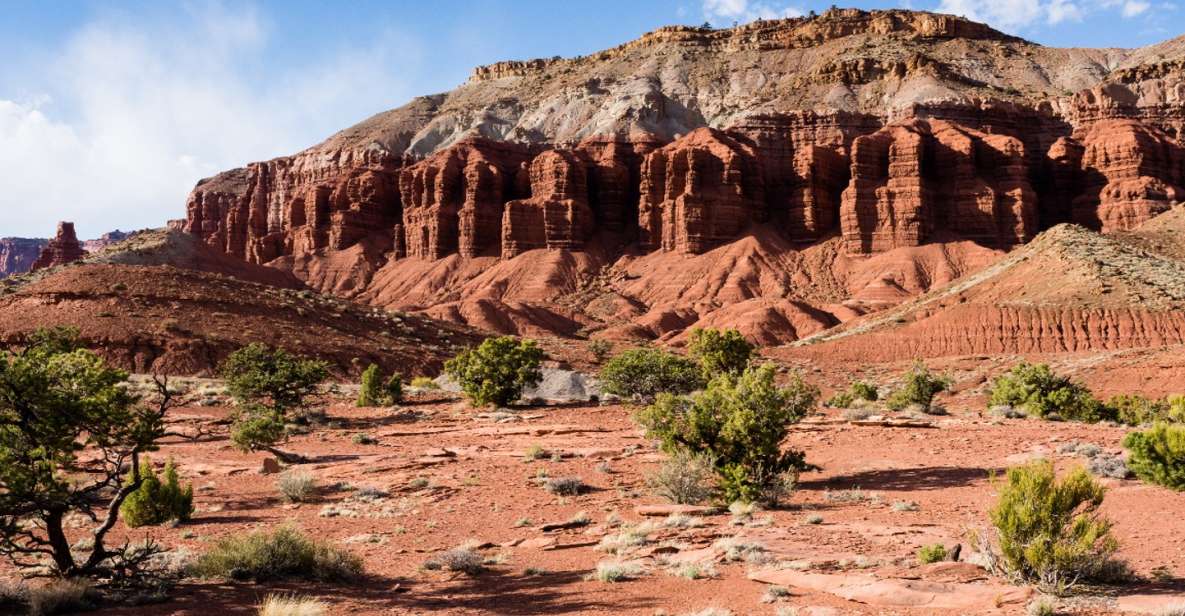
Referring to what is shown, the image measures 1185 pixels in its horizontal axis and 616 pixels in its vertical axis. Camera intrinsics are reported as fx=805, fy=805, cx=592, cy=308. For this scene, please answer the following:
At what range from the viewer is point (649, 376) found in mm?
34719

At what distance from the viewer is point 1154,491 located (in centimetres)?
1483

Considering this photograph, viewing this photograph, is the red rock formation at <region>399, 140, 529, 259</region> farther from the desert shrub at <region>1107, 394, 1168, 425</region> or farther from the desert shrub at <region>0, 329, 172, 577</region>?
the desert shrub at <region>0, 329, 172, 577</region>

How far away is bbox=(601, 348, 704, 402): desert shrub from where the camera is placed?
114ft

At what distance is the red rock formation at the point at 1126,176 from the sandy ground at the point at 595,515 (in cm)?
8735

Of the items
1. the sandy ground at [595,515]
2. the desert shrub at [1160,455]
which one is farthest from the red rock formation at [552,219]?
the desert shrub at [1160,455]

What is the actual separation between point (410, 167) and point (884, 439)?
118577mm

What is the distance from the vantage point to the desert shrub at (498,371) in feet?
116

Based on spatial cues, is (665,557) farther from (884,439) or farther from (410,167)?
(410,167)

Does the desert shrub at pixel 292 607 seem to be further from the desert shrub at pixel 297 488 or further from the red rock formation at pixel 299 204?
the red rock formation at pixel 299 204

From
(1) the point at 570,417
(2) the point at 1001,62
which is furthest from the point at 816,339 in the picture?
(2) the point at 1001,62

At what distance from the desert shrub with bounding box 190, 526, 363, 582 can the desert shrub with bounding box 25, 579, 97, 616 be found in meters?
1.69

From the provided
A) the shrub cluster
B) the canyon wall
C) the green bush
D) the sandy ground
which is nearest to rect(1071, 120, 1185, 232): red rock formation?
the canyon wall

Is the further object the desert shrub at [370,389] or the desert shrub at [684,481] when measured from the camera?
the desert shrub at [370,389]

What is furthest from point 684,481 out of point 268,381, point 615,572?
point 268,381
